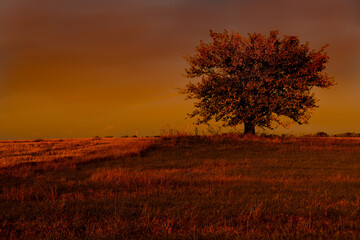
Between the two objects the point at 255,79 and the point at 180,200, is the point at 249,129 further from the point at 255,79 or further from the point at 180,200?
the point at 180,200

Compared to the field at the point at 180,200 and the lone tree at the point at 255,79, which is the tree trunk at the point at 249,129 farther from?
the field at the point at 180,200

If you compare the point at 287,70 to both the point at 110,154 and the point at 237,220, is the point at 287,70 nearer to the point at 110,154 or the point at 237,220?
the point at 110,154

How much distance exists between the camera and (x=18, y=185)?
1371 cm

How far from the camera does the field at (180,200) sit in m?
7.50

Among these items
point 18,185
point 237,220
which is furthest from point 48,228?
point 18,185

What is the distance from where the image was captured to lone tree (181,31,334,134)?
32938 mm

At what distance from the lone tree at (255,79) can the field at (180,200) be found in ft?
39.0

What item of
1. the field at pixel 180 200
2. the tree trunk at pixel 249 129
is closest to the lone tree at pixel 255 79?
the tree trunk at pixel 249 129

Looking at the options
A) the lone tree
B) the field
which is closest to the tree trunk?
the lone tree

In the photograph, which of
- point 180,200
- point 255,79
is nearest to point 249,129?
point 255,79

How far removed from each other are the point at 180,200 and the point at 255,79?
25.3m

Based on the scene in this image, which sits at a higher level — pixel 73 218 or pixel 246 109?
pixel 246 109

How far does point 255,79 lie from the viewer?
33969 mm

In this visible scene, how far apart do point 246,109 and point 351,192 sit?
69.4 ft
